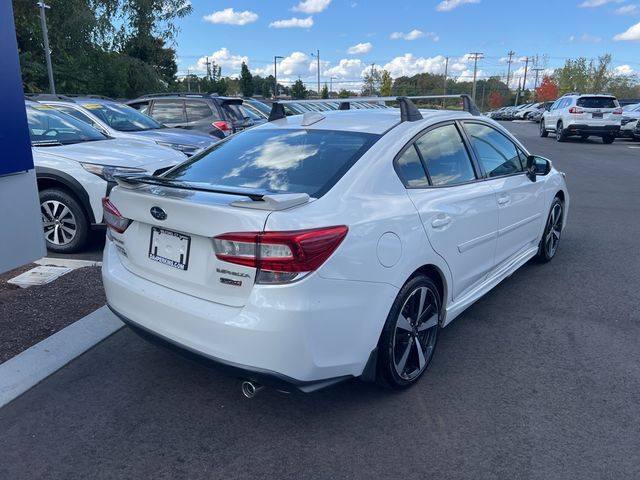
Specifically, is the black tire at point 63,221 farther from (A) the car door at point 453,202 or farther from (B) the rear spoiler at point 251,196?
(A) the car door at point 453,202

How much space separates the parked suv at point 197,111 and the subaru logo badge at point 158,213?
779 cm

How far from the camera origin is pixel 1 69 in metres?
4.06

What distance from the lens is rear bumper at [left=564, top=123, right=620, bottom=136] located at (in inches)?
794

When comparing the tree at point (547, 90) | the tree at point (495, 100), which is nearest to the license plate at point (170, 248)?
the tree at point (547, 90)

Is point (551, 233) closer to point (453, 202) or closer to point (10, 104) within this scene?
point (453, 202)

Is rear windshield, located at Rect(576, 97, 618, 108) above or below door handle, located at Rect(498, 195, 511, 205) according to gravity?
above

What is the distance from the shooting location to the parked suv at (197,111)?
10686 mm

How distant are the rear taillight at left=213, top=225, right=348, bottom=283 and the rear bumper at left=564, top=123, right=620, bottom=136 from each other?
830 inches

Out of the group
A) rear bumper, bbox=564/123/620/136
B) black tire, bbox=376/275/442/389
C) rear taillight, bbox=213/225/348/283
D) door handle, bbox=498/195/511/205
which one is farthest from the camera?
rear bumper, bbox=564/123/620/136

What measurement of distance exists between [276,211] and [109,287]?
1.32m

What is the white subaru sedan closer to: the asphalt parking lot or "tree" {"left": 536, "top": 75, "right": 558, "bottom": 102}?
the asphalt parking lot

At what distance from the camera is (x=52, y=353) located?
11.8ft

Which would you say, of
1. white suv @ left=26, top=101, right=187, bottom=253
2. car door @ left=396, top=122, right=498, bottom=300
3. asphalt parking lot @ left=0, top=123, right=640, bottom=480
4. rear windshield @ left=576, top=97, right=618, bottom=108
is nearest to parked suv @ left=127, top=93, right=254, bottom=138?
white suv @ left=26, top=101, right=187, bottom=253

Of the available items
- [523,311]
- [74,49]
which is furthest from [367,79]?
[523,311]
